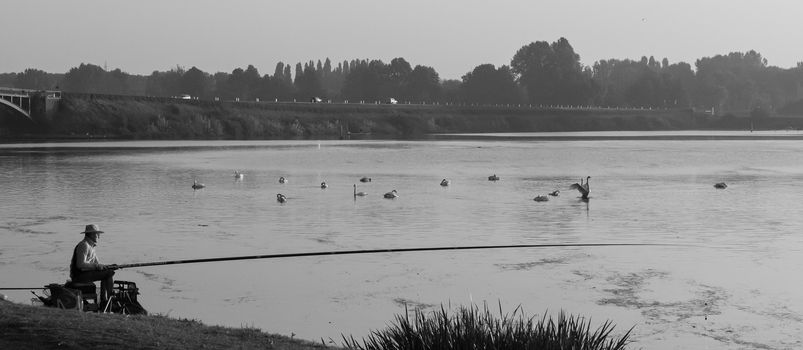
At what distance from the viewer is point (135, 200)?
4616cm

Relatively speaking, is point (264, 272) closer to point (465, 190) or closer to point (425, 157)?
point (465, 190)

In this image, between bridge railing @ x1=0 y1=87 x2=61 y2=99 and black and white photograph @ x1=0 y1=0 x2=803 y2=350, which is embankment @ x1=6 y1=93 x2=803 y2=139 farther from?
black and white photograph @ x1=0 y1=0 x2=803 y2=350

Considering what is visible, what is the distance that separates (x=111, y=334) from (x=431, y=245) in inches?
676

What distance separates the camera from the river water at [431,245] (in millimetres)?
21031

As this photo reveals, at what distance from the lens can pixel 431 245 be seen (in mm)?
31188

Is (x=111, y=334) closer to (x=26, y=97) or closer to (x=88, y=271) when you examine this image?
(x=88, y=271)

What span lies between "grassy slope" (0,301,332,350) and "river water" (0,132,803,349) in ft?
10.3

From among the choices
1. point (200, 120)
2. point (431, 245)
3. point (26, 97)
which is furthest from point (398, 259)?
point (200, 120)

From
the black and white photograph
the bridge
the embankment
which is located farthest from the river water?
the embankment

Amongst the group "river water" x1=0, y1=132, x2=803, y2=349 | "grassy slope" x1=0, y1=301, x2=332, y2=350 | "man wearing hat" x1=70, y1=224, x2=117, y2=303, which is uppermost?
"man wearing hat" x1=70, y1=224, x2=117, y2=303

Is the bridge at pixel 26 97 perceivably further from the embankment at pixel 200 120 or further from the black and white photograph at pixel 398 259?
the black and white photograph at pixel 398 259

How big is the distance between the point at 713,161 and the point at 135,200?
52878 mm

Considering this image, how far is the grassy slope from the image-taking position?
Answer: 14.2 m

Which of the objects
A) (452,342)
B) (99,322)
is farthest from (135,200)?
(452,342)
